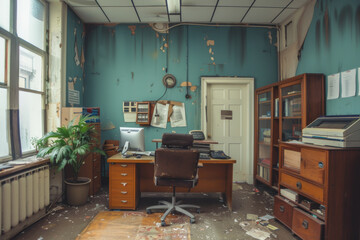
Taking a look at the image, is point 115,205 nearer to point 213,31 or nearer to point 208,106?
point 208,106

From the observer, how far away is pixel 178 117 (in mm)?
4434

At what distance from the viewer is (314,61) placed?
336cm

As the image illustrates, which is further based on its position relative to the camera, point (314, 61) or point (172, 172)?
point (314, 61)

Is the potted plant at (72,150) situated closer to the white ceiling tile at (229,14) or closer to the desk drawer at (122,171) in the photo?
the desk drawer at (122,171)

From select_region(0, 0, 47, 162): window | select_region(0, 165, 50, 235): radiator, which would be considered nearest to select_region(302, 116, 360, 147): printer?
select_region(0, 165, 50, 235): radiator

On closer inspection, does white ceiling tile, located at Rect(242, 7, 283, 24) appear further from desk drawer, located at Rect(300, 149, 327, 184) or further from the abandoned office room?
desk drawer, located at Rect(300, 149, 327, 184)

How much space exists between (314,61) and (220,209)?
2.81 m

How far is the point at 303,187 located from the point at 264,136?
1763mm

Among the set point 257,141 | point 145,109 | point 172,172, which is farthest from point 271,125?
Result: point 145,109

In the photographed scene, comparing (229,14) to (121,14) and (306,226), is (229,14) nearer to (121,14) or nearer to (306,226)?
(121,14)

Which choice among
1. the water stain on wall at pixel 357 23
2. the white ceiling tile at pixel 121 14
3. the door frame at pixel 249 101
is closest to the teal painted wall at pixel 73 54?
the white ceiling tile at pixel 121 14

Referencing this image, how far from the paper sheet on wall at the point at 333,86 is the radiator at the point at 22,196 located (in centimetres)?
409

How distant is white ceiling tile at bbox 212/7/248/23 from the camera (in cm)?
387

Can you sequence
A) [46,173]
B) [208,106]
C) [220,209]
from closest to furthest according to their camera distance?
Result: [46,173]
[220,209]
[208,106]
